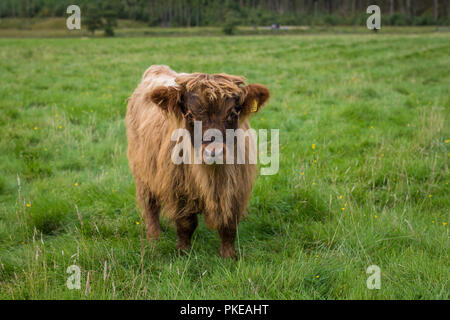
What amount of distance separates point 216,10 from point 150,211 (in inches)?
2775

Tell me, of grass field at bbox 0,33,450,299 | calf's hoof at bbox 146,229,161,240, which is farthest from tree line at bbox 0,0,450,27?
calf's hoof at bbox 146,229,161,240

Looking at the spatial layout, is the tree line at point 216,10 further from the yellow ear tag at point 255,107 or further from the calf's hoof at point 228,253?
the calf's hoof at point 228,253

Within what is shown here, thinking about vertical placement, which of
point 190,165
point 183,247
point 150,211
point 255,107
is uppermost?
point 255,107

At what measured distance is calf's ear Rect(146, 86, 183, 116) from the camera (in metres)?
2.87

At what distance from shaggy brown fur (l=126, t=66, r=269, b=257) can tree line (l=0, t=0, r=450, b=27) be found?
2260 inches

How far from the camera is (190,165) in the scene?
320 cm

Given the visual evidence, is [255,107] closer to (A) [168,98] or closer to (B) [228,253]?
(A) [168,98]

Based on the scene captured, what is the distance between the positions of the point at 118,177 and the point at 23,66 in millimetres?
12325

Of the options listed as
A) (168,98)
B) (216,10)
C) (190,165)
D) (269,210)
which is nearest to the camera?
(168,98)

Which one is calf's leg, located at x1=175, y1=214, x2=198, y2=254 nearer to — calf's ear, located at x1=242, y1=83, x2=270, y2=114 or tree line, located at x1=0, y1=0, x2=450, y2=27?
calf's ear, located at x1=242, y1=83, x2=270, y2=114

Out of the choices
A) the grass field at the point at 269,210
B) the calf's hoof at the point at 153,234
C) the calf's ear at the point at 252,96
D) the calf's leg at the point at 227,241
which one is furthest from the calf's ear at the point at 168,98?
the calf's hoof at the point at 153,234

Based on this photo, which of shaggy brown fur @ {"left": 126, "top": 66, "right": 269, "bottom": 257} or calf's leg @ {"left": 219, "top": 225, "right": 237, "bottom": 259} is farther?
calf's leg @ {"left": 219, "top": 225, "right": 237, "bottom": 259}

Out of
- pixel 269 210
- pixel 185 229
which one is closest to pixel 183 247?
pixel 185 229

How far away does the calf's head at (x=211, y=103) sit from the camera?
269 cm
